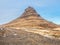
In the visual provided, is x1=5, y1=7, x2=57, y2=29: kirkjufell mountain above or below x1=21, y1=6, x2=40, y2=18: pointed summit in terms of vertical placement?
below

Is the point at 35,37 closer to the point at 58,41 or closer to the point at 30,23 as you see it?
the point at 58,41

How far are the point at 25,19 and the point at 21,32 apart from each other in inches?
1186

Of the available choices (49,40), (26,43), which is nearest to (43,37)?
(49,40)

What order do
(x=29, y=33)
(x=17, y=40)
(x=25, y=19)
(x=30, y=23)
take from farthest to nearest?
(x=25, y=19)
(x=30, y=23)
(x=29, y=33)
(x=17, y=40)

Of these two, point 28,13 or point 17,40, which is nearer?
point 17,40

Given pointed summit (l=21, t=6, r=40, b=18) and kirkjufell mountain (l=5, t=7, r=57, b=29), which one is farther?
pointed summit (l=21, t=6, r=40, b=18)

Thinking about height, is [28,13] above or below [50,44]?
above

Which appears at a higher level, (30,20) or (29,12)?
(29,12)

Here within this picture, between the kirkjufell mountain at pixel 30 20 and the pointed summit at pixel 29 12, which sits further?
the pointed summit at pixel 29 12

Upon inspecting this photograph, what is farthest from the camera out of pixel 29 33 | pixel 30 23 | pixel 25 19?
pixel 25 19

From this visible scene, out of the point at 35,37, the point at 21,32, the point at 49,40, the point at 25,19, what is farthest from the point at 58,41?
the point at 25,19

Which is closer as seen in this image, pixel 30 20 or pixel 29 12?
pixel 30 20

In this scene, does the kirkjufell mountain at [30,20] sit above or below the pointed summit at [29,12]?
below

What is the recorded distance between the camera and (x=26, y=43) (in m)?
30.6
